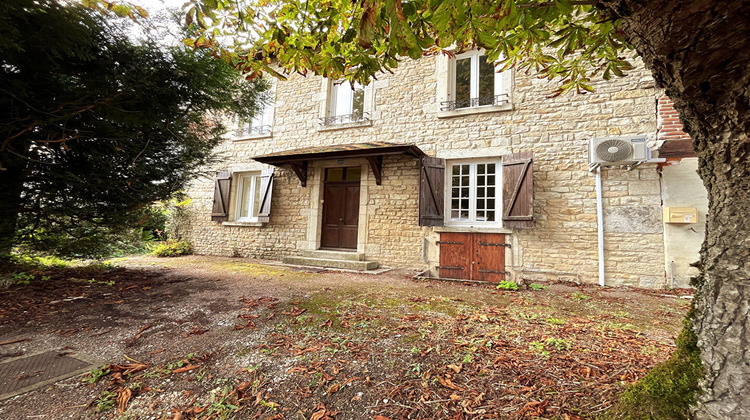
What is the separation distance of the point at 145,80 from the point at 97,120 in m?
0.83

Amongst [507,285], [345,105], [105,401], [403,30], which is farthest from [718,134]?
[345,105]

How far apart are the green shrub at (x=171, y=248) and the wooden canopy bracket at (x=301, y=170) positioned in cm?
427

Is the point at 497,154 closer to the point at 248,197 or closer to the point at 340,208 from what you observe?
the point at 340,208

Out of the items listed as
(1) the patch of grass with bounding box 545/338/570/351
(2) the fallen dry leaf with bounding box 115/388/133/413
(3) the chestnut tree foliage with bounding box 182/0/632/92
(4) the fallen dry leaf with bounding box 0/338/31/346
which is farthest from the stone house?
(2) the fallen dry leaf with bounding box 115/388/133/413

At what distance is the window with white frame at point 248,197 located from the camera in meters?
8.19

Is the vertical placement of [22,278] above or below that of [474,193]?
below

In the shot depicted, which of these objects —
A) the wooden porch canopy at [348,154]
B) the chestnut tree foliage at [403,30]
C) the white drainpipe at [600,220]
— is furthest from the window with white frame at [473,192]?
A: the chestnut tree foliage at [403,30]

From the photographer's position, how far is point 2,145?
2914 millimetres

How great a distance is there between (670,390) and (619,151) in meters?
4.84

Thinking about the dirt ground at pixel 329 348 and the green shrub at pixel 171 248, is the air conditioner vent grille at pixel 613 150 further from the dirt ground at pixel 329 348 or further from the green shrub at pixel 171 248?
the green shrub at pixel 171 248

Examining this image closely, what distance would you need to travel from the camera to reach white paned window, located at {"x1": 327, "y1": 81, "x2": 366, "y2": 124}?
7.27m

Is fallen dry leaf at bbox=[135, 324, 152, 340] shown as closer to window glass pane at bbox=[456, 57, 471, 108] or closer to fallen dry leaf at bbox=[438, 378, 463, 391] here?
fallen dry leaf at bbox=[438, 378, 463, 391]

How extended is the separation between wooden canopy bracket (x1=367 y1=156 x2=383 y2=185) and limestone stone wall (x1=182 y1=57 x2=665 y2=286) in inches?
5.3

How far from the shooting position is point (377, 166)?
21.2ft
